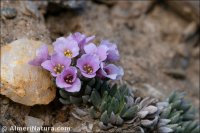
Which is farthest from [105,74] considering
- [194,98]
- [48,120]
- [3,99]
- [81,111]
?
[194,98]

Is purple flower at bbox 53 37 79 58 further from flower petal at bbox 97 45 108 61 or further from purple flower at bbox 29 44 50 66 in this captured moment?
flower petal at bbox 97 45 108 61

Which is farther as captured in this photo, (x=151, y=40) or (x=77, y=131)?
(x=151, y=40)

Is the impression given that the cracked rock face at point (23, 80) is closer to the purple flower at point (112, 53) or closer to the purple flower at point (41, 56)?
the purple flower at point (41, 56)

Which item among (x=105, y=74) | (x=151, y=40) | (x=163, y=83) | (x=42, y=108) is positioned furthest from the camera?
(x=151, y=40)

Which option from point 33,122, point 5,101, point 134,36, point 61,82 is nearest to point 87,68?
point 61,82

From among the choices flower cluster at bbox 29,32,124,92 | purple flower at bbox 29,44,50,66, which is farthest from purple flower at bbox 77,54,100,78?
purple flower at bbox 29,44,50,66

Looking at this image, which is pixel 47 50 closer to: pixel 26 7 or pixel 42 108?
pixel 42 108

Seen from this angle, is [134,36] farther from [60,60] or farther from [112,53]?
[60,60]
